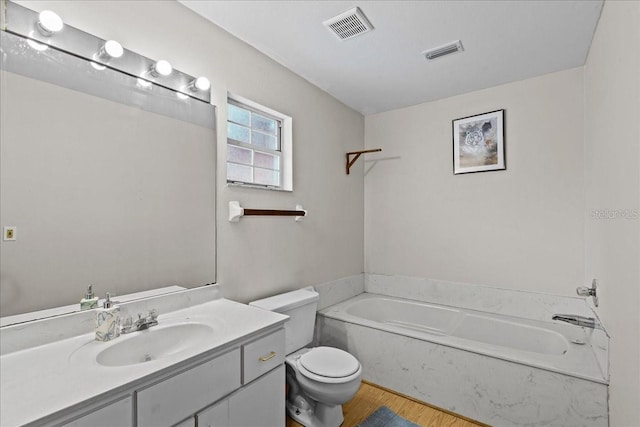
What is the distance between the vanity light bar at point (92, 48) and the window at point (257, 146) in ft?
1.11

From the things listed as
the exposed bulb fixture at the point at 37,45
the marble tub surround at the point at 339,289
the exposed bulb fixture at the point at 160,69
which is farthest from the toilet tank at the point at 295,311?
the exposed bulb fixture at the point at 37,45

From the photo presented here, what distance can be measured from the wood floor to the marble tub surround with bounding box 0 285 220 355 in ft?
3.59

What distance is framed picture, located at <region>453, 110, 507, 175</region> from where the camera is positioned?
261 centimetres

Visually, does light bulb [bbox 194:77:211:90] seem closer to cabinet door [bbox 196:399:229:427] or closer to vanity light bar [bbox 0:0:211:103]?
vanity light bar [bbox 0:0:211:103]

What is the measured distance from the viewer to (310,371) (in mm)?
1781

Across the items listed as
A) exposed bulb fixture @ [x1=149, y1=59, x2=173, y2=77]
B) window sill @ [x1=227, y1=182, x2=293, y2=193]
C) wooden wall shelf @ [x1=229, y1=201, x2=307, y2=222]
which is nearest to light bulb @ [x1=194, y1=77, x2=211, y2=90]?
exposed bulb fixture @ [x1=149, y1=59, x2=173, y2=77]

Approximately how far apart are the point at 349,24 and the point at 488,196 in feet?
6.15

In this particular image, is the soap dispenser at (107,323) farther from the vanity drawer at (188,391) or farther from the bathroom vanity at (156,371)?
the vanity drawer at (188,391)

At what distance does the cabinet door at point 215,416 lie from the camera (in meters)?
1.12

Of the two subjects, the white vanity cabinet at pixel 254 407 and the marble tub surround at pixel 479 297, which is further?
the marble tub surround at pixel 479 297

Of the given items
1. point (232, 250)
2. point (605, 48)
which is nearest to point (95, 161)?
point (232, 250)

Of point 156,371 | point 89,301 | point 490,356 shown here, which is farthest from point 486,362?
point 89,301

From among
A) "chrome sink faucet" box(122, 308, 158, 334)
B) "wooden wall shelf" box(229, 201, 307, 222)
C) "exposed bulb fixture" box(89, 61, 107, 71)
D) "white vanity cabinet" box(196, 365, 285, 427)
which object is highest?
"exposed bulb fixture" box(89, 61, 107, 71)

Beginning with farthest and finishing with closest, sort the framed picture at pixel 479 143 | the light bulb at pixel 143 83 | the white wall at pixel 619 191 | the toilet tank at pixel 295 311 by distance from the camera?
the framed picture at pixel 479 143 < the toilet tank at pixel 295 311 < the light bulb at pixel 143 83 < the white wall at pixel 619 191
